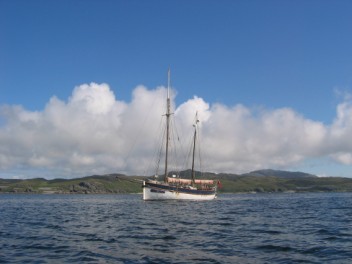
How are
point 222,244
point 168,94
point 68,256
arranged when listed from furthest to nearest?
point 168,94, point 222,244, point 68,256

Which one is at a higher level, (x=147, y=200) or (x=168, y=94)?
(x=168, y=94)

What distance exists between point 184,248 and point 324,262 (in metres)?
9.74

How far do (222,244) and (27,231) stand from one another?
848 inches

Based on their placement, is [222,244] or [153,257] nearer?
[153,257]

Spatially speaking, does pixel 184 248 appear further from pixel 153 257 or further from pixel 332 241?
pixel 332 241

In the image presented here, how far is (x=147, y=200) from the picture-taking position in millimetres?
122062

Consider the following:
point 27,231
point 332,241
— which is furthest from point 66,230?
point 332,241

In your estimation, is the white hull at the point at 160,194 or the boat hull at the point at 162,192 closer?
the boat hull at the point at 162,192

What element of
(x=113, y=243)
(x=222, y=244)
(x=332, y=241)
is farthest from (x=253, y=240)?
(x=113, y=243)

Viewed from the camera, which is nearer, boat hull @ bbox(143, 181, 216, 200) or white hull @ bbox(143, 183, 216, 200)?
boat hull @ bbox(143, 181, 216, 200)

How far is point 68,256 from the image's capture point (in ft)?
84.0

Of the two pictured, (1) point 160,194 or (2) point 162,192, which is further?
(1) point 160,194

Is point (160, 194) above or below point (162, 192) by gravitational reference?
below

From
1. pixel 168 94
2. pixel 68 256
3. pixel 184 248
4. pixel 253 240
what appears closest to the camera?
pixel 68 256
